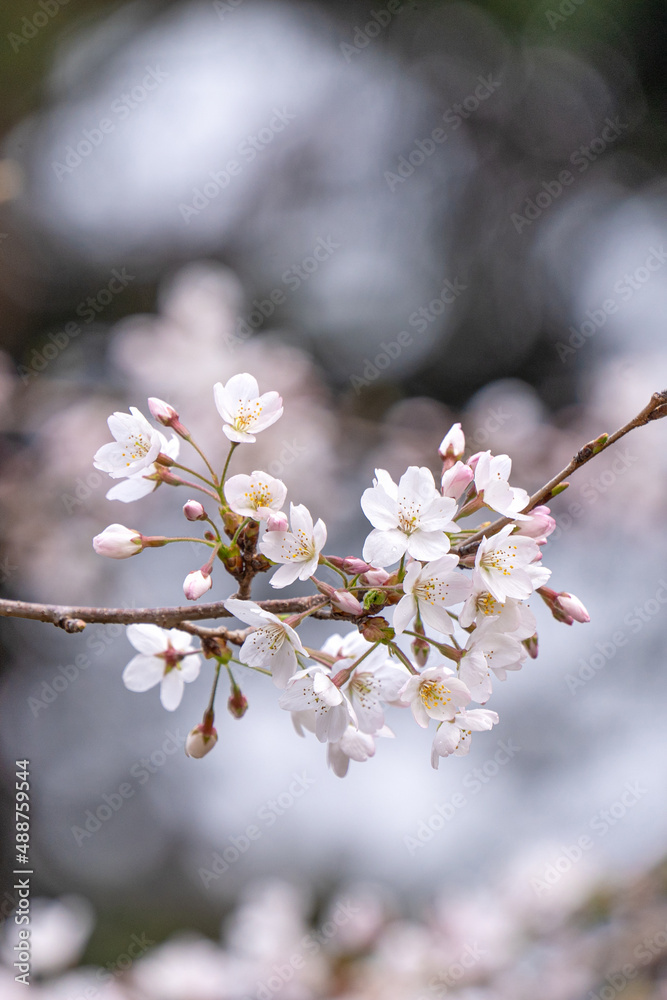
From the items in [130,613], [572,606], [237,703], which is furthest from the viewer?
[237,703]

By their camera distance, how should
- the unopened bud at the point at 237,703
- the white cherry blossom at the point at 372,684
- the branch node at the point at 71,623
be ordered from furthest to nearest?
the unopened bud at the point at 237,703, the white cherry blossom at the point at 372,684, the branch node at the point at 71,623

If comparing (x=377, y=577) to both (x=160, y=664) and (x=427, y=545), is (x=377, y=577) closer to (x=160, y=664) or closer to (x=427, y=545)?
(x=427, y=545)

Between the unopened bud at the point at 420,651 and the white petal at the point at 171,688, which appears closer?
the unopened bud at the point at 420,651

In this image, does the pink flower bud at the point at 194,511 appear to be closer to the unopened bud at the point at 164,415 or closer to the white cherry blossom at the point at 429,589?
the unopened bud at the point at 164,415

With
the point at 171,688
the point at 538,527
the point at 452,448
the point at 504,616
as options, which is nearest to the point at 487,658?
the point at 504,616

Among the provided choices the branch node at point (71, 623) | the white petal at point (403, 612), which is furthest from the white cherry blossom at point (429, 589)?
the branch node at point (71, 623)

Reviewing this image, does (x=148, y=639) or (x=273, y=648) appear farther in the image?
(x=148, y=639)

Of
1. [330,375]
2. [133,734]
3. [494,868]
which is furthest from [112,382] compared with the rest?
[494,868]
